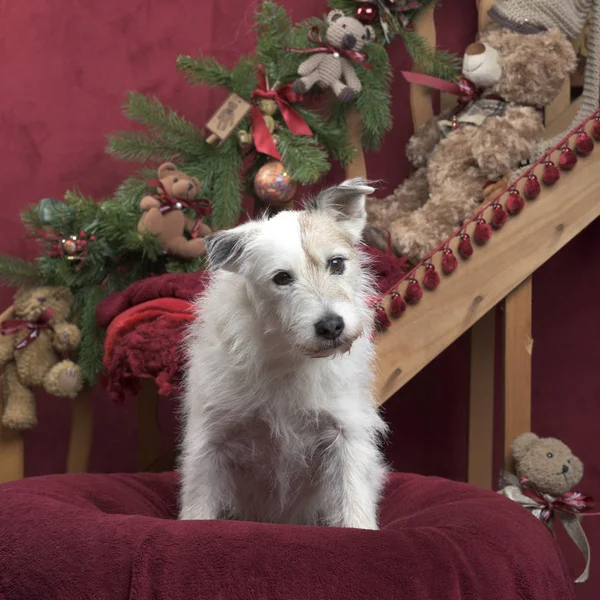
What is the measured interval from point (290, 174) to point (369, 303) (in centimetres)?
99

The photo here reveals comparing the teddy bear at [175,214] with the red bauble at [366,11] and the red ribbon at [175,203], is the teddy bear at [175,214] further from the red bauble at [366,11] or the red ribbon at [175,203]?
the red bauble at [366,11]

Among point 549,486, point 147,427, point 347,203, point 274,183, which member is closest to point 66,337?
point 147,427

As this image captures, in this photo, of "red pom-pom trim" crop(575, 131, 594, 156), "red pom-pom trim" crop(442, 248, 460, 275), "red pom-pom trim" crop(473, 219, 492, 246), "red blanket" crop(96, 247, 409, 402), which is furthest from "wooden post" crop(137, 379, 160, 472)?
"red pom-pom trim" crop(575, 131, 594, 156)

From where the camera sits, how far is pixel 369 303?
5.58ft

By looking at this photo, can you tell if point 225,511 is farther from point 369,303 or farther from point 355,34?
point 355,34

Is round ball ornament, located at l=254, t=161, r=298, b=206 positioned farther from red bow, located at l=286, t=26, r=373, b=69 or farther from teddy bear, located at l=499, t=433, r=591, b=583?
teddy bear, located at l=499, t=433, r=591, b=583

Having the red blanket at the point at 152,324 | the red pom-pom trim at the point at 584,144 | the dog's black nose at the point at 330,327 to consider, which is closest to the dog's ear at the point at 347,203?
the dog's black nose at the point at 330,327

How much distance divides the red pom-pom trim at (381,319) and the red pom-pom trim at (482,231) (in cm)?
36

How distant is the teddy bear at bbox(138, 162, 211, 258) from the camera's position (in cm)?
237

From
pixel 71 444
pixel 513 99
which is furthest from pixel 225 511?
pixel 513 99

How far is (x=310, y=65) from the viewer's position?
2.57 m

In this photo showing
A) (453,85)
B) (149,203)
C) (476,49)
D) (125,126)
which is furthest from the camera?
(125,126)

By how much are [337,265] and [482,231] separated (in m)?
0.91

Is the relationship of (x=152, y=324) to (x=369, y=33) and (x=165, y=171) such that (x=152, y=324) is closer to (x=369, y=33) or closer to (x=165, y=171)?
(x=165, y=171)
